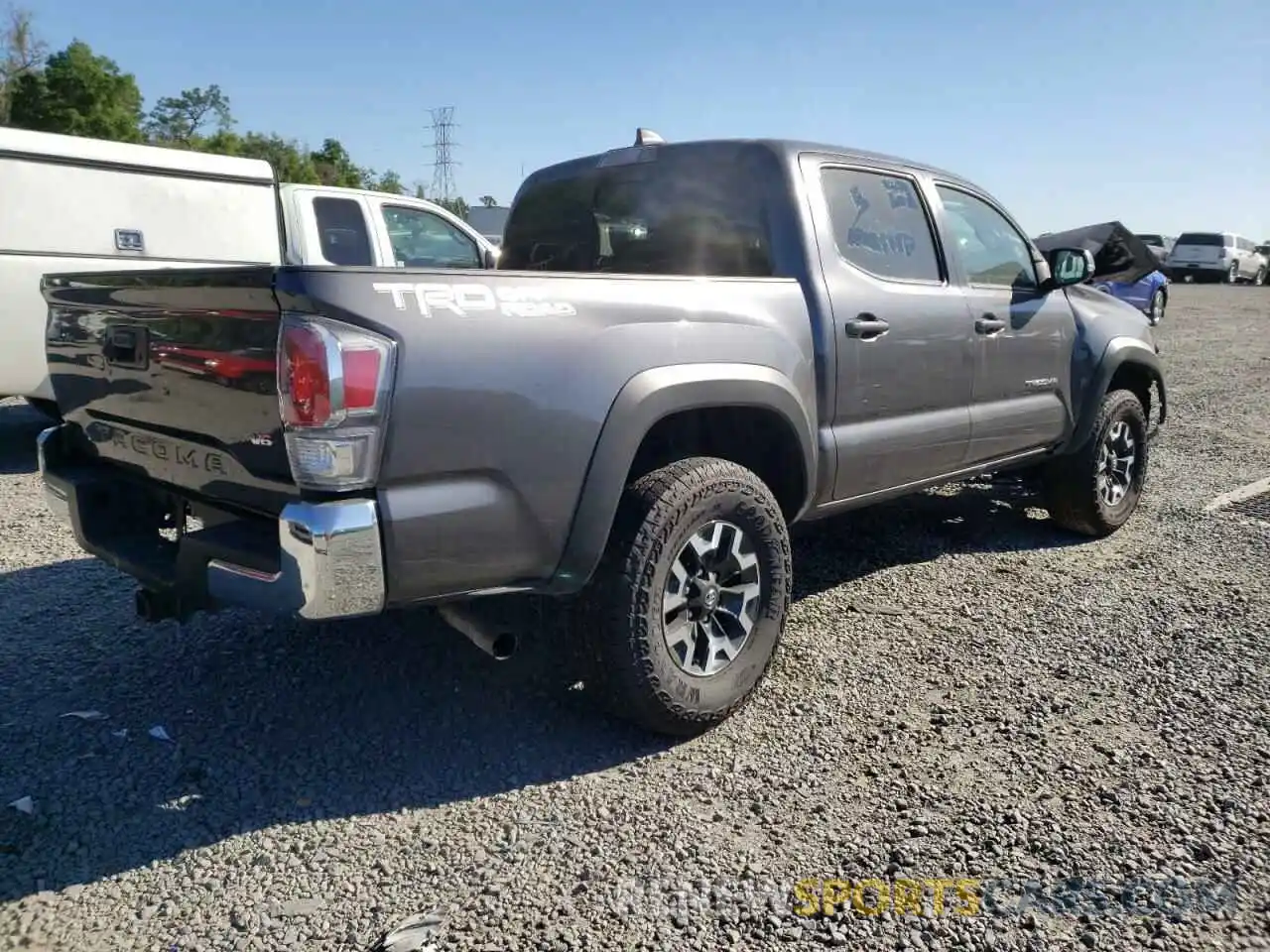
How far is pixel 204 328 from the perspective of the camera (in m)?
2.60

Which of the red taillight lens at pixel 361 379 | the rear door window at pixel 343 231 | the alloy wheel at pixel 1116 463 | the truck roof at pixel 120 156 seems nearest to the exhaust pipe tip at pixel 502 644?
the red taillight lens at pixel 361 379

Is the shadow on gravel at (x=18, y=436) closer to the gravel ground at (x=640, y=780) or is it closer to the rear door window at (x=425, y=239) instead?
the gravel ground at (x=640, y=780)

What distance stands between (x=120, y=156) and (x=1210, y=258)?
1483 inches

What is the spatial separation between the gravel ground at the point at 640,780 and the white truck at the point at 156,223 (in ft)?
8.87

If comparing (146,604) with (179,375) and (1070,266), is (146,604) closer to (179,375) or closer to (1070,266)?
(179,375)

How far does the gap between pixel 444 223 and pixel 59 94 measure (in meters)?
32.8

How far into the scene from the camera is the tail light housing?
2309mm

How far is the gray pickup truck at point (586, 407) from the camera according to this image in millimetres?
2398

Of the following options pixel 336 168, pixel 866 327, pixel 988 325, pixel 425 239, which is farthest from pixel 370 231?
pixel 336 168

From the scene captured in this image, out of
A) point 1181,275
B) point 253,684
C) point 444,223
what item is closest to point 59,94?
point 444,223

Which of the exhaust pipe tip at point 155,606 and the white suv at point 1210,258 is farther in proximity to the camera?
the white suv at point 1210,258

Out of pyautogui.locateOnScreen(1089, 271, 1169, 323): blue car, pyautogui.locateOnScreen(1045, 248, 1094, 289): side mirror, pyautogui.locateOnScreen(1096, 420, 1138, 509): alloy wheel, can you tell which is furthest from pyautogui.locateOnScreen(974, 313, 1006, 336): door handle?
pyautogui.locateOnScreen(1089, 271, 1169, 323): blue car

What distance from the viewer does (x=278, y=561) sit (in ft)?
8.07

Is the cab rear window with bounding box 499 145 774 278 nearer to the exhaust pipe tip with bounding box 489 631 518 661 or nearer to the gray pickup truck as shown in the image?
the gray pickup truck
